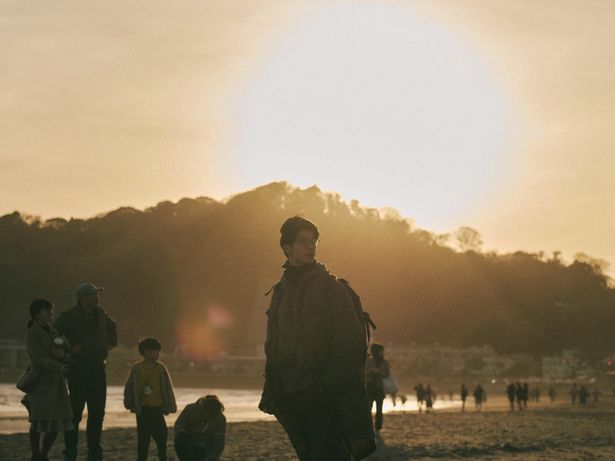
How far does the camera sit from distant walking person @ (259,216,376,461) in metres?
6.52

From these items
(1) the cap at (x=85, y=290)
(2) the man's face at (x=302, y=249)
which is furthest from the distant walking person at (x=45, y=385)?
(2) the man's face at (x=302, y=249)

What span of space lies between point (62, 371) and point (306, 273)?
222 inches

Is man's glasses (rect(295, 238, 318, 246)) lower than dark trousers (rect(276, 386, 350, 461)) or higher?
higher

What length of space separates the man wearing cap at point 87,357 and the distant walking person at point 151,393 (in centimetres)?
38

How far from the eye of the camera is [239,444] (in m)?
19.5

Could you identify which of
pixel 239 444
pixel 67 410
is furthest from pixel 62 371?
pixel 239 444

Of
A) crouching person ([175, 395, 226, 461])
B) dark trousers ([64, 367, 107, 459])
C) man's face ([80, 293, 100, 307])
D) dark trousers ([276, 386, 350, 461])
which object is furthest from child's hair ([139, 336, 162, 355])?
dark trousers ([276, 386, 350, 461])

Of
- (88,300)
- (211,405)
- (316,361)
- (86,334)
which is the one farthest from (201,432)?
(316,361)

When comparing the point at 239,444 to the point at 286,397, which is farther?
the point at 239,444

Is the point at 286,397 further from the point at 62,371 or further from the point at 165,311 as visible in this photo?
the point at 165,311

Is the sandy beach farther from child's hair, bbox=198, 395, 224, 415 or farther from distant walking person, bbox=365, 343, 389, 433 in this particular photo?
child's hair, bbox=198, 395, 224, 415

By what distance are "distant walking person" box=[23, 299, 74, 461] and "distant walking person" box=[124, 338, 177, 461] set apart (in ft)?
3.23

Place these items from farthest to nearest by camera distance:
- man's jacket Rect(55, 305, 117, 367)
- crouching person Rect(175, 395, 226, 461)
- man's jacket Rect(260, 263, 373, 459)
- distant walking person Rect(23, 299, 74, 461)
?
man's jacket Rect(55, 305, 117, 367) → distant walking person Rect(23, 299, 74, 461) → crouching person Rect(175, 395, 226, 461) → man's jacket Rect(260, 263, 373, 459)

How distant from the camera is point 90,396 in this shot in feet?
40.6
